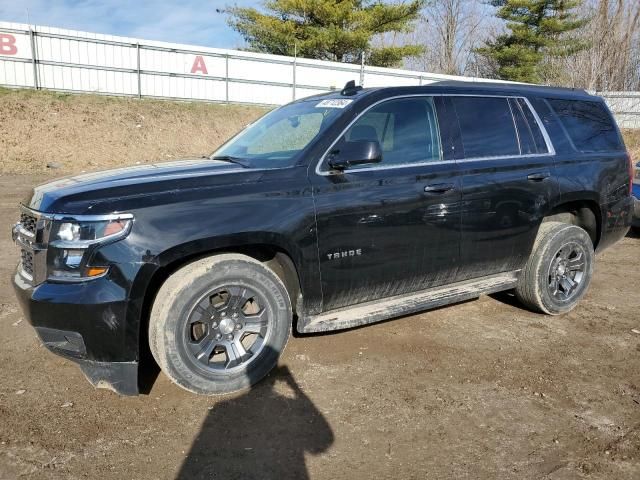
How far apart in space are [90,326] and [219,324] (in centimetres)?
74

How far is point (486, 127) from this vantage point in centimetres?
427

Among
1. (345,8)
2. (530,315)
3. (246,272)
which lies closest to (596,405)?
(530,315)

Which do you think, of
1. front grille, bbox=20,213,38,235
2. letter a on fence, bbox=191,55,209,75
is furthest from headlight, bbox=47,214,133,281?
letter a on fence, bbox=191,55,209,75

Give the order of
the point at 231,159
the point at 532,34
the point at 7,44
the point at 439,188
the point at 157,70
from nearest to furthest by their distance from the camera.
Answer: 1. the point at 439,188
2. the point at 231,159
3. the point at 7,44
4. the point at 157,70
5. the point at 532,34

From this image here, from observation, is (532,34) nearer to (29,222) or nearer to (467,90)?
(467,90)

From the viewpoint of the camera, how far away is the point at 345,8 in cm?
2598

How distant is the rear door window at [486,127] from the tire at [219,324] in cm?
195

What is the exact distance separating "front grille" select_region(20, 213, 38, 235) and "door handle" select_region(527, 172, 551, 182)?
3.63 metres

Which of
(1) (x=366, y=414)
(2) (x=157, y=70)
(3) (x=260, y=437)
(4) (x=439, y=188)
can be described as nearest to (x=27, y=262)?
(3) (x=260, y=437)

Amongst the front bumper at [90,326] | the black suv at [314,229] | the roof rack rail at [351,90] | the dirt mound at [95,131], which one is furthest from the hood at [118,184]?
the dirt mound at [95,131]

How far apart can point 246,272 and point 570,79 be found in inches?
907

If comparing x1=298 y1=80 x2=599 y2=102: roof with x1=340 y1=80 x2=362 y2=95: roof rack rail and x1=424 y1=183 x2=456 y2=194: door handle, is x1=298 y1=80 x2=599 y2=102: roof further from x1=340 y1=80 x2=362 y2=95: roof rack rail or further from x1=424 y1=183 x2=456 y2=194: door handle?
x1=424 y1=183 x2=456 y2=194: door handle

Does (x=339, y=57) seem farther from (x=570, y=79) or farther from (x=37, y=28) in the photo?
(x=37, y=28)

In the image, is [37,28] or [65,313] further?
[37,28]
